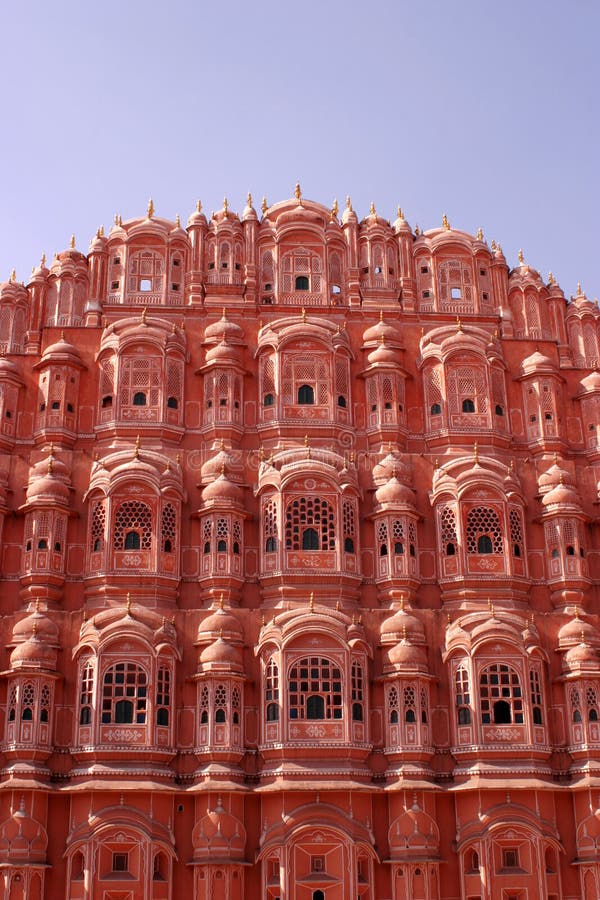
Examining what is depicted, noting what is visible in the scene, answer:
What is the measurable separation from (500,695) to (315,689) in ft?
17.9

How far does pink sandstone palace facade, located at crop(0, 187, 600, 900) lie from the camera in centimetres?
2988

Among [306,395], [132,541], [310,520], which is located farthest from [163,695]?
[306,395]

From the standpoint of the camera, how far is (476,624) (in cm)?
3234

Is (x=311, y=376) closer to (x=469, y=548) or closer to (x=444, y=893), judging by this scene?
(x=469, y=548)

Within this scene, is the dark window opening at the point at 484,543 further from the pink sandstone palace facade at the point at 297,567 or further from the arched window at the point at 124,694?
the arched window at the point at 124,694

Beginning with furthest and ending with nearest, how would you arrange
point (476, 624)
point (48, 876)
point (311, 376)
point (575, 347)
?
point (575, 347)
point (311, 376)
point (476, 624)
point (48, 876)

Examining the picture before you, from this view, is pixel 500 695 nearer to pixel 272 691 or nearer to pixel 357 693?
pixel 357 693

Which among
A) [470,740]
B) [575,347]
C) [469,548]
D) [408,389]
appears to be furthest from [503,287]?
[470,740]

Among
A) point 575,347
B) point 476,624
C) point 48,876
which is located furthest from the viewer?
point 575,347

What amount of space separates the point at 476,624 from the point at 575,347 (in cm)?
1226

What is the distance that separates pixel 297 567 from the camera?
109 feet

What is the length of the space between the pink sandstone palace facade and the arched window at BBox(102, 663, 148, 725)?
64 mm

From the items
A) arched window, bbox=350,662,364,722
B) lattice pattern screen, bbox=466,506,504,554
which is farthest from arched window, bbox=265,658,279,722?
lattice pattern screen, bbox=466,506,504,554

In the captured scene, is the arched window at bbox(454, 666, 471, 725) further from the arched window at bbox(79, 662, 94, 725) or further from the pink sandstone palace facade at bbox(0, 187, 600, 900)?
the arched window at bbox(79, 662, 94, 725)
